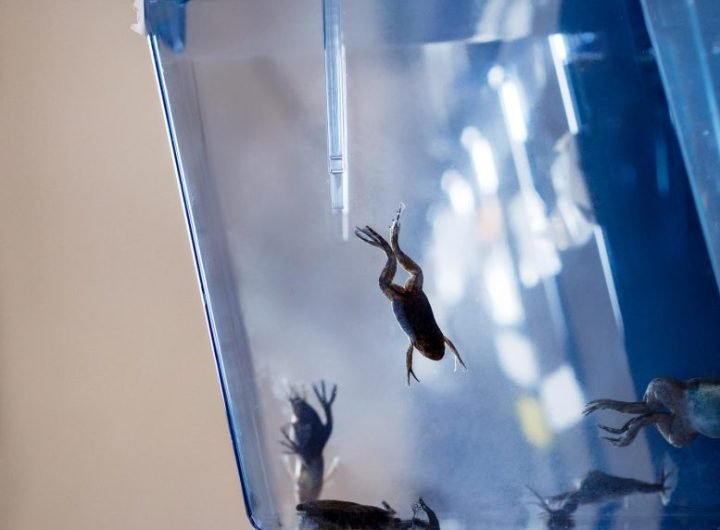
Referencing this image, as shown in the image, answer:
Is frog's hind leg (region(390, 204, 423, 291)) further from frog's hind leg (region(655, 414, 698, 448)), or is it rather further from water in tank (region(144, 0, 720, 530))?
frog's hind leg (region(655, 414, 698, 448))

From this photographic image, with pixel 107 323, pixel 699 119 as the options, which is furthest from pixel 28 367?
pixel 699 119

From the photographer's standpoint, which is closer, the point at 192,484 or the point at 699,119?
the point at 699,119

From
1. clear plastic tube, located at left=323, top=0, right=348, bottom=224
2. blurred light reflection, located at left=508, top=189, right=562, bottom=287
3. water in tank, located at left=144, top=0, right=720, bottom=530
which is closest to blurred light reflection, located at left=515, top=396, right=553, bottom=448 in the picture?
water in tank, located at left=144, top=0, right=720, bottom=530

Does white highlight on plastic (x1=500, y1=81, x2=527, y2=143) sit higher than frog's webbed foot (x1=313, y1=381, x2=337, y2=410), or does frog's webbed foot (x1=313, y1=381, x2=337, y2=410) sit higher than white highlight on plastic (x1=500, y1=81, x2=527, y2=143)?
white highlight on plastic (x1=500, y1=81, x2=527, y2=143)

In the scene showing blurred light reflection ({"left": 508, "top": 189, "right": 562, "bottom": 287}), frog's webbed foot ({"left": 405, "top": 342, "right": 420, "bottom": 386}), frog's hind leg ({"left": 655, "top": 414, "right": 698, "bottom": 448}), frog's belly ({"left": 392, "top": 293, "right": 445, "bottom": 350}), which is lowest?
frog's hind leg ({"left": 655, "top": 414, "right": 698, "bottom": 448})

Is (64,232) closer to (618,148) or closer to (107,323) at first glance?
(107,323)

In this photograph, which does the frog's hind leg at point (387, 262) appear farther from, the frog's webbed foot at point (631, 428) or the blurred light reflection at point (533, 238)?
the frog's webbed foot at point (631, 428)

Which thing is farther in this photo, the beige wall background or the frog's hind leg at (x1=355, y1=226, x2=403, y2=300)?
the beige wall background
